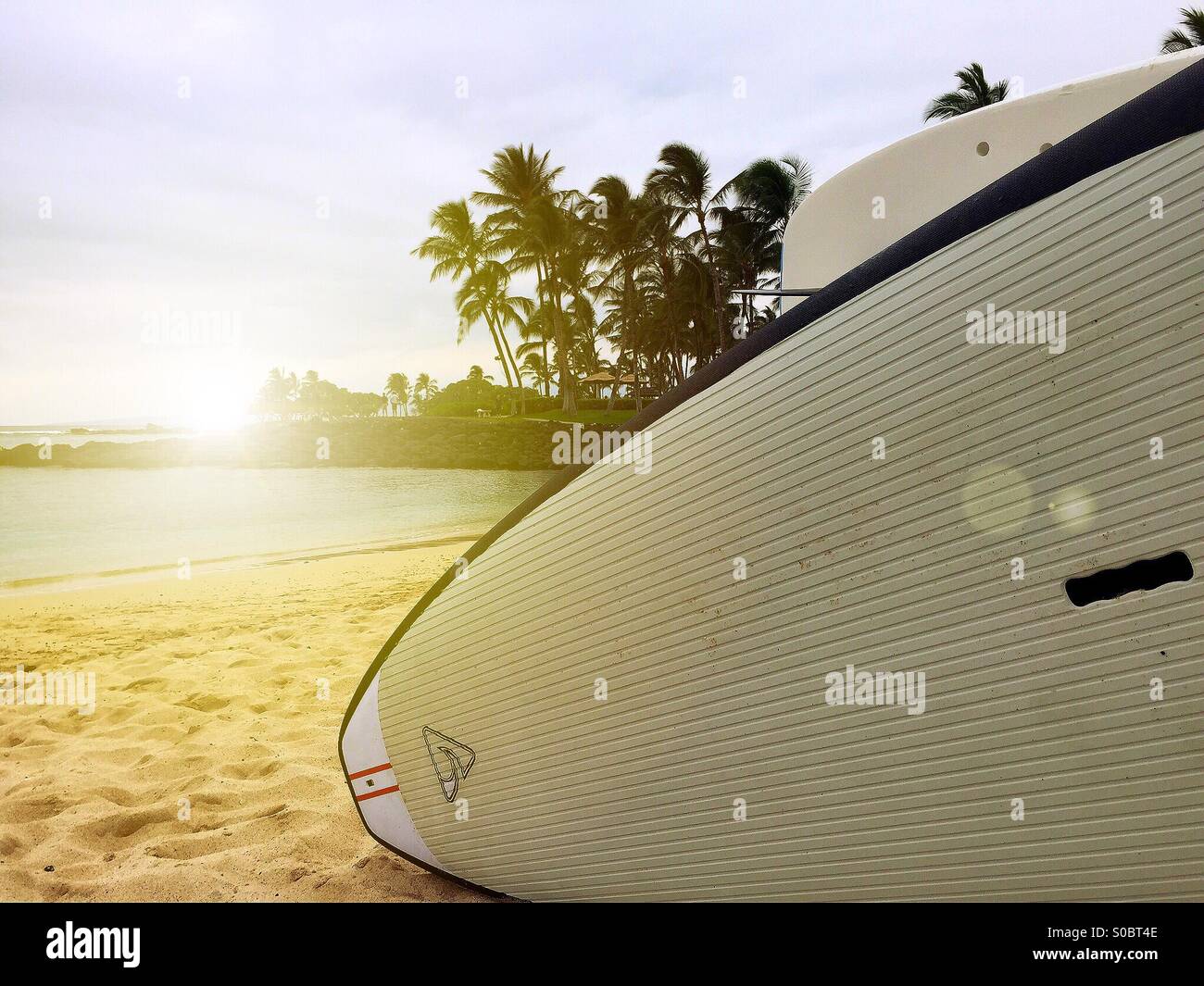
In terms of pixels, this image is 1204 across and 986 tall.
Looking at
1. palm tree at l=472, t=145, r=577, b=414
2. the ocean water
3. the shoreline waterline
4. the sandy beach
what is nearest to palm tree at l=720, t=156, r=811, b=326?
palm tree at l=472, t=145, r=577, b=414

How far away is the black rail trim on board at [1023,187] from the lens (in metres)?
1.15

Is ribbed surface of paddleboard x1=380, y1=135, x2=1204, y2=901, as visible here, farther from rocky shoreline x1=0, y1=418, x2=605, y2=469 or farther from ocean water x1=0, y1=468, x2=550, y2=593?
rocky shoreline x1=0, y1=418, x2=605, y2=469

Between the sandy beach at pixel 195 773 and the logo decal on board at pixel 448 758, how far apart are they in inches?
13.8

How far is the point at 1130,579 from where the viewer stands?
47.6 inches

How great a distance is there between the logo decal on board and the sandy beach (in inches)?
13.8

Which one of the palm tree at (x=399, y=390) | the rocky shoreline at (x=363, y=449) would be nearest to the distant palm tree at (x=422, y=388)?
the palm tree at (x=399, y=390)

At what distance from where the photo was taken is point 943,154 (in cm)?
209

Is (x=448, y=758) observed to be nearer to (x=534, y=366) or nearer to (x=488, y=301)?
(x=488, y=301)

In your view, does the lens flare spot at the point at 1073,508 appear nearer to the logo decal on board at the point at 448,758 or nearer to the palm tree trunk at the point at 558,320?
the logo decal on board at the point at 448,758

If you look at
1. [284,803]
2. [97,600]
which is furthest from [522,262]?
[284,803]

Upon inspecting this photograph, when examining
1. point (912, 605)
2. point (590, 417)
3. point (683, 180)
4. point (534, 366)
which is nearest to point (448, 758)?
point (912, 605)

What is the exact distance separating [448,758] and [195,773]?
144 cm
